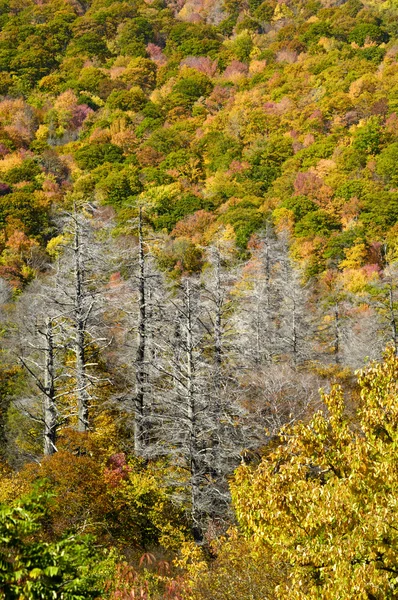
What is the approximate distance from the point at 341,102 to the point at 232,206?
18232mm

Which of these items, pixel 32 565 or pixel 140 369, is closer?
pixel 32 565

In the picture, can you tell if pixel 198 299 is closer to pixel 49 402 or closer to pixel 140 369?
pixel 140 369

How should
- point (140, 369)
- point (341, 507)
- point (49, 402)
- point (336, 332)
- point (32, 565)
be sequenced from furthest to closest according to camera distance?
point (336, 332), point (140, 369), point (49, 402), point (341, 507), point (32, 565)

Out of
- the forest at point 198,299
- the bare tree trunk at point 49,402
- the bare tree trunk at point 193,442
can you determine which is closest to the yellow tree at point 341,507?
the forest at point 198,299

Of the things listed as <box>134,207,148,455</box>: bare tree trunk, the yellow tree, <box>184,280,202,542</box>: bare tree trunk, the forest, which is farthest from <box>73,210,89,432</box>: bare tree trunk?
the yellow tree

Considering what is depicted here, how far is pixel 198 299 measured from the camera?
23000 mm

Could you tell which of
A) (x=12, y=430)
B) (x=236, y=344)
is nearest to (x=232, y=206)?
(x=236, y=344)

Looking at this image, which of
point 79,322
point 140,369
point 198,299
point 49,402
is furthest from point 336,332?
point 49,402

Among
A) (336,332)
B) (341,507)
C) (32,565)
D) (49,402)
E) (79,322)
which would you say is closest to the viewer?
(32,565)

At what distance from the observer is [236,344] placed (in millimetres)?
24016

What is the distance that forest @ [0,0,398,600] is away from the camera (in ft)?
25.1

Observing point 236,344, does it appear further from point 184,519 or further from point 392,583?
point 392,583

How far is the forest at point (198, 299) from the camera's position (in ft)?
25.1

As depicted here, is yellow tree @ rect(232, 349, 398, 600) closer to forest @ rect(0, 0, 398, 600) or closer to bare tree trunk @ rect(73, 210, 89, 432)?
forest @ rect(0, 0, 398, 600)
